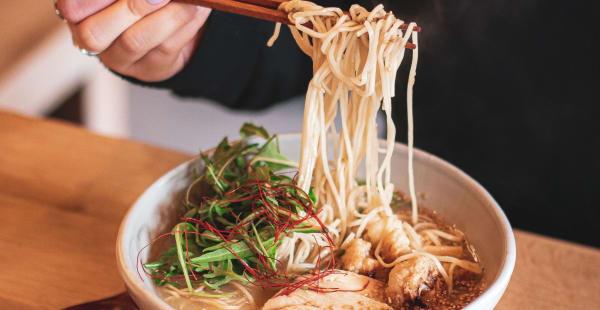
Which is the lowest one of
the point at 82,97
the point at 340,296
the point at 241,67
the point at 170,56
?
the point at 82,97

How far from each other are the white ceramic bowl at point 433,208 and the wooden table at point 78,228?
0.20m

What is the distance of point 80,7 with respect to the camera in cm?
108

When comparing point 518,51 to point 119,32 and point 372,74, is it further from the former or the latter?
point 119,32

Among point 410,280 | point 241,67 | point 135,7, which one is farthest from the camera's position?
point 241,67

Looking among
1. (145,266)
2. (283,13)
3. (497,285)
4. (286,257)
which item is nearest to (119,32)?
(283,13)

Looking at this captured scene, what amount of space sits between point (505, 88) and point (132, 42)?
119 cm

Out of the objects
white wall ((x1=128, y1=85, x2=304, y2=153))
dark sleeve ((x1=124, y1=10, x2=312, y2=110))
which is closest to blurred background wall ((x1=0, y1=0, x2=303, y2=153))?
white wall ((x1=128, y1=85, x2=304, y2=153))

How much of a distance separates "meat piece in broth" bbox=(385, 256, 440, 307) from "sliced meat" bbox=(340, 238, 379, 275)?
6cm

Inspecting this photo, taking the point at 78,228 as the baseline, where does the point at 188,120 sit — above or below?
below

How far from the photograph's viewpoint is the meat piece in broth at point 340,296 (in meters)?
0.90

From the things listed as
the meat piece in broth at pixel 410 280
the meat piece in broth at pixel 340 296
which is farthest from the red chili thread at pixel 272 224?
the meat piece in broth at pixel 410 280

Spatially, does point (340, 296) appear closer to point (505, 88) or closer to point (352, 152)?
point (352, 152)

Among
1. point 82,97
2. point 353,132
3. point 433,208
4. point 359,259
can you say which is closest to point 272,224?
point 359,259

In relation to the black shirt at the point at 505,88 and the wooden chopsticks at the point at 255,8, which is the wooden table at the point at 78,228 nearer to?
the black shirt at the point at 505,88
